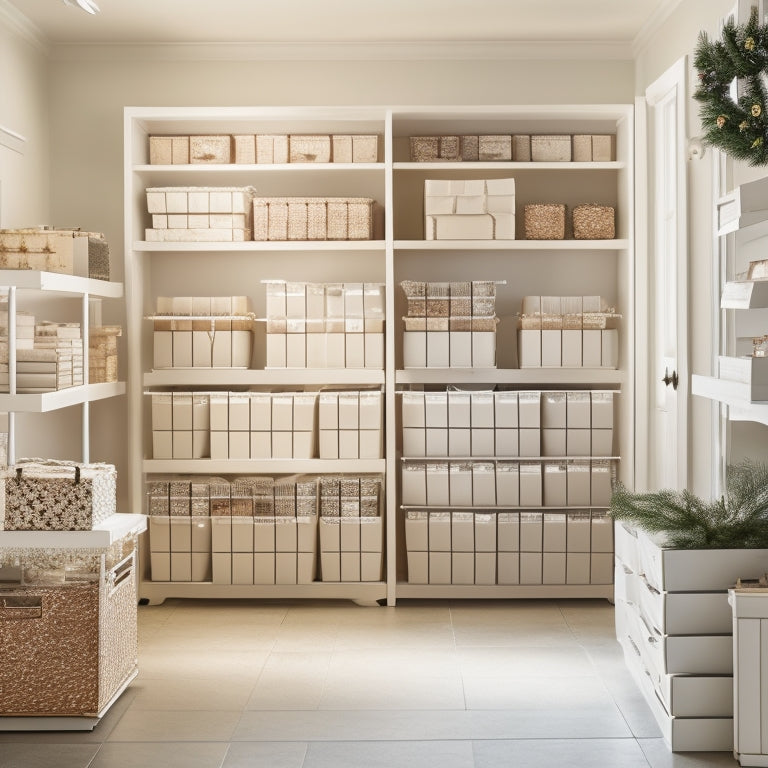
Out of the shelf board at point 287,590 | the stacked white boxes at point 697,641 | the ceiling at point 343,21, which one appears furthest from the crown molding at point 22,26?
the stacked white boxes at point 697,641

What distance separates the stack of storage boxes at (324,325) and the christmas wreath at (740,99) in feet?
7.67

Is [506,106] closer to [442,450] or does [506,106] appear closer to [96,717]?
[442,450]

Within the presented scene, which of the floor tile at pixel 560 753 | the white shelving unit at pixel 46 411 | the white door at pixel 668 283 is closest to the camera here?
the floor tile at pixel 560 753

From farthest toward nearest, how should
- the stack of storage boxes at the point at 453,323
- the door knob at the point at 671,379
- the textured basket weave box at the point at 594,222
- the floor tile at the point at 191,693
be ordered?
the textured basket weave box at the point at 594,222 → the stack of storage boxes at the point at 453,323 → the door knob at the point at 671,379 → the floor tile at the point at 191,693

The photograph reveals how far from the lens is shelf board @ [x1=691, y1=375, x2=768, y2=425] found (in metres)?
2.73

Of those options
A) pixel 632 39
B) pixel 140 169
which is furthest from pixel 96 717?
pixel 632 39

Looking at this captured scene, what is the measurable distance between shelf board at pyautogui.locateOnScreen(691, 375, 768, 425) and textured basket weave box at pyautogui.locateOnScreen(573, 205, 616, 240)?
185 cm

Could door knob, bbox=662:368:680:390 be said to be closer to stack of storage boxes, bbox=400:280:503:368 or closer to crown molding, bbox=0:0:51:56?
stack of storage boxes, bbox=400:280:503:368

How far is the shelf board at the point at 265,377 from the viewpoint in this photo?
4.90 meters

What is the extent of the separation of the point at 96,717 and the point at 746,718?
1.98 m

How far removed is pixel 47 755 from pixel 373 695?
112 cm

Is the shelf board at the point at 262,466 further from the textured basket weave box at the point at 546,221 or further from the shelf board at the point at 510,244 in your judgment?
the textured basket weave box at the point at 546,221

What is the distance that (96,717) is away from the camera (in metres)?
3.28

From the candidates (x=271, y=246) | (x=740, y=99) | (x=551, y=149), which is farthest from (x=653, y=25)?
(x=740, y=99)
